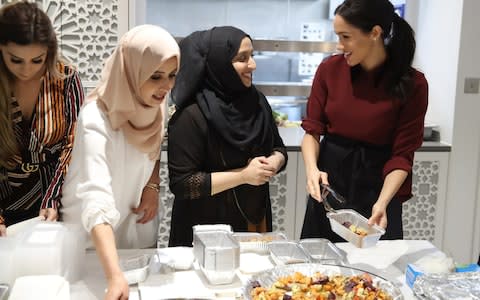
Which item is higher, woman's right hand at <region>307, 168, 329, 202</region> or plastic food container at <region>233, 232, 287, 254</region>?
woman's right hand at <region>307, 168, 329, 202</region>

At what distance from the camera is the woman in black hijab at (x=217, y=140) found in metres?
1.86

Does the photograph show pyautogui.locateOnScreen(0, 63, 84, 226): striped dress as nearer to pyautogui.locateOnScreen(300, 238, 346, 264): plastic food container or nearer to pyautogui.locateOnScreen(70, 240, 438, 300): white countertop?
pyautogui.locateOnScreen(70, 240, 438, 300): white countertop

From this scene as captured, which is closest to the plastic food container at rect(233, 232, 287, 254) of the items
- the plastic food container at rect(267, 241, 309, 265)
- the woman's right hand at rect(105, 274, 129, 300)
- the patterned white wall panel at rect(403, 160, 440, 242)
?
the plastic food container at rect(267, 241, 309, 265)

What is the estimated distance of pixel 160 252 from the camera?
5.57ft

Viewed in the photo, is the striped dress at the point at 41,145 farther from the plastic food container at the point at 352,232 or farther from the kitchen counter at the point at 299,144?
the kitchen counter at the point at 299,144

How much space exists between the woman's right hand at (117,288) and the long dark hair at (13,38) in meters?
0.75

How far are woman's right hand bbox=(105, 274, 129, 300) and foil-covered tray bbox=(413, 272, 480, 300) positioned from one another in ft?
2.47

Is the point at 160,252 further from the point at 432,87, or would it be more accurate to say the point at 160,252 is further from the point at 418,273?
the point at 432,87

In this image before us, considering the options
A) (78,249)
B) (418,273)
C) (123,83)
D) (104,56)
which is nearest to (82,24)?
(104,56)

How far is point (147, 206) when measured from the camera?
5.80ft

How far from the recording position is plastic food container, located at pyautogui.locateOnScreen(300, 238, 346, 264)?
5.44 feet

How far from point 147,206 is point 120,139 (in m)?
0.28

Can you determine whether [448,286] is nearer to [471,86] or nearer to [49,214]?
[49,214]

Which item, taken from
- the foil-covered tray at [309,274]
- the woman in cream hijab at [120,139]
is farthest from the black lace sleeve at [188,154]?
the foil-covered tray at [309,274]
